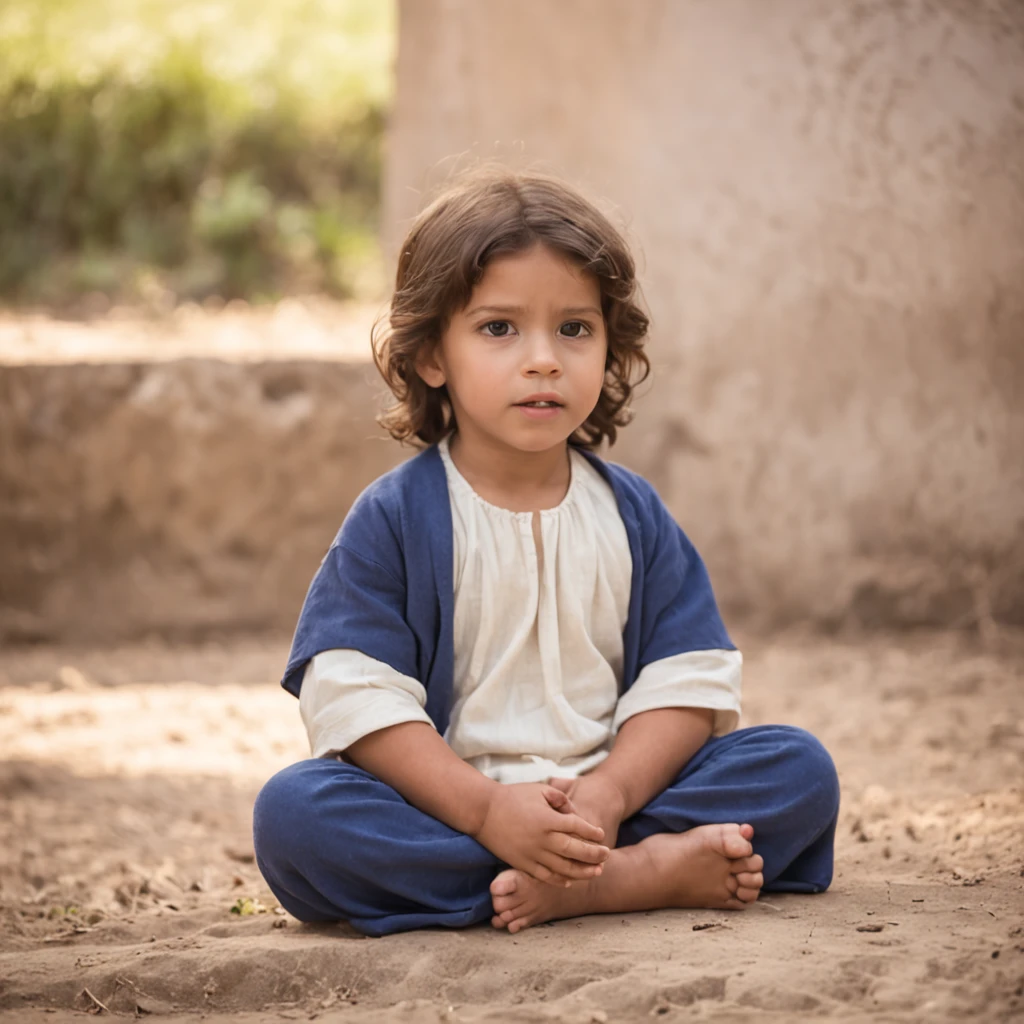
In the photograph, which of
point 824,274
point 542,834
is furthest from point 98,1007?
point 824,274

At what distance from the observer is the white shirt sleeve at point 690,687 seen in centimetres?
226

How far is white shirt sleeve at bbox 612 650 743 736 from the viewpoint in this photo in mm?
2262

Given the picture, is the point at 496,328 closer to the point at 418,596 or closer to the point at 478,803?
the point at 418,596

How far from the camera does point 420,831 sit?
208cm

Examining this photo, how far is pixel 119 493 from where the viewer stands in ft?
15.5

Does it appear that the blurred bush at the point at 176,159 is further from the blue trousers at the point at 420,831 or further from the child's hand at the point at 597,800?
the child's hand at the point at 597,800

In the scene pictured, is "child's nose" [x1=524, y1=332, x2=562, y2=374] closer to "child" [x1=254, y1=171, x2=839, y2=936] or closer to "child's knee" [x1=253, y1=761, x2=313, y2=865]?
"child" [x1=254, y1=171, x2=839, y2=936]

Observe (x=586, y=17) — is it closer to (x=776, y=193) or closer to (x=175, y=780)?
(x=776, y=193)

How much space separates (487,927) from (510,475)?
2.48 feet

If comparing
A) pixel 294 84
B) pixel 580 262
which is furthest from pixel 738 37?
pixel 294 84

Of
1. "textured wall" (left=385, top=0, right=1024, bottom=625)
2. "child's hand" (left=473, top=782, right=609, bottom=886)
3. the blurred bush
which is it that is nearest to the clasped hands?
"child's hand" (left=473, top=782, right=609, bottom=886)

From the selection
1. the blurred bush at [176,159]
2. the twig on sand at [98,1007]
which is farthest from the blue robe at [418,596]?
the blurred bush at [176,159]

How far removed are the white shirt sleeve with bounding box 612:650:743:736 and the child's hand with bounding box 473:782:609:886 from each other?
0.29m

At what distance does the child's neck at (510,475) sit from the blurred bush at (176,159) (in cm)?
461
